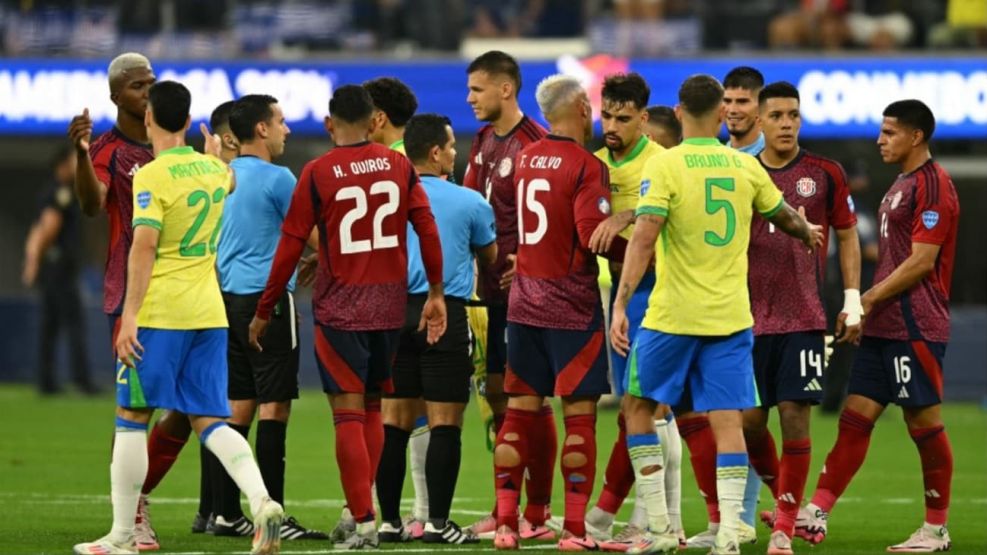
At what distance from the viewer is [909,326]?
10.1 m

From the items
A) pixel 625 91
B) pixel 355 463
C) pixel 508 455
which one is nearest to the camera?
pixel 355 463

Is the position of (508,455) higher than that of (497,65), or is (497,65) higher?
(497,65)

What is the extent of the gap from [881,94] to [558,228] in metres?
12.6

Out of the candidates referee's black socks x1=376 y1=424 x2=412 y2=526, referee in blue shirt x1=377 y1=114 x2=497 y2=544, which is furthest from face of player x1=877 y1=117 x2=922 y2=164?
referee's black socks x1=376 y1=424 x2=412 y2=526

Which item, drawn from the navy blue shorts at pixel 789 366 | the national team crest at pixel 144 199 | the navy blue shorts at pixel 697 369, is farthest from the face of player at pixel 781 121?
the national team crest at pixel 144 199

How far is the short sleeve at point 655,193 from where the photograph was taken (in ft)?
28.4

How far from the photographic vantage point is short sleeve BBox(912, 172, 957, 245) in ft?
32.8

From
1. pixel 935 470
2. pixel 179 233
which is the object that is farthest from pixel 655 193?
pixel 935 470

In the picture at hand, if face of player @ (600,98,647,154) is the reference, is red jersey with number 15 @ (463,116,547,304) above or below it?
below

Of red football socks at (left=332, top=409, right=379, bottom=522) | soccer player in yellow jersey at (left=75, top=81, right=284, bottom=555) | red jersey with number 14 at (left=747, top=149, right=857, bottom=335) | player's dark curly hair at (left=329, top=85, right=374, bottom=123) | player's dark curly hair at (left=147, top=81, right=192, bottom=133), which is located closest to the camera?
soccer player in yellow jersey at (left=75, top=81, right=284, bottom=555)

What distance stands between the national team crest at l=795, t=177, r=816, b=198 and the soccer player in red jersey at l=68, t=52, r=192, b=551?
3.43m

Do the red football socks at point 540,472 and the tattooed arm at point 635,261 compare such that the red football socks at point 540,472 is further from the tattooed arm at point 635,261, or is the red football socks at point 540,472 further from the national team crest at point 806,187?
the national team crest at point 806,187

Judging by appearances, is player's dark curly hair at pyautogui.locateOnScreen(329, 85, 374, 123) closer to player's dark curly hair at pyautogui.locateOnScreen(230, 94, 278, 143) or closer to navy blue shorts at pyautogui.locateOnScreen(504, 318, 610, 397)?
player's dark curly hair at pyautogui.locateOnScreen(230, 94, 278, 143)

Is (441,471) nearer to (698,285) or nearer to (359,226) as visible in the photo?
(359,226)
